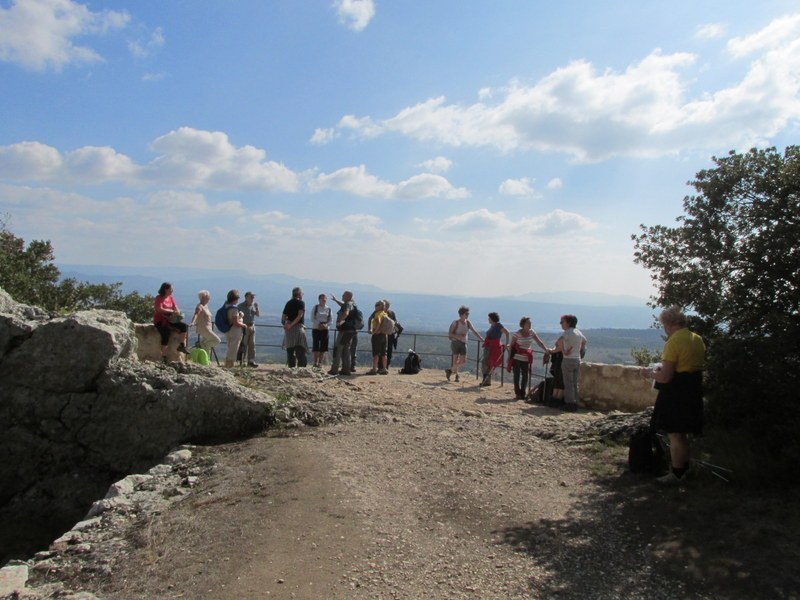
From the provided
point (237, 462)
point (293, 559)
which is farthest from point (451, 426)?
point (293, 559)

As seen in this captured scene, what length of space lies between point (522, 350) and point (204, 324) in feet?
21.2

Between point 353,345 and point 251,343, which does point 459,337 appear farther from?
point 251,343

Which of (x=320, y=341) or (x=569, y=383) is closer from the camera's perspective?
(x=569, y=383)

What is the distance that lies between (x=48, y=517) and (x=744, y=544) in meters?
8.57

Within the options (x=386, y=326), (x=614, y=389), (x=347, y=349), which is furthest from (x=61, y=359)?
(x=614, y=389)

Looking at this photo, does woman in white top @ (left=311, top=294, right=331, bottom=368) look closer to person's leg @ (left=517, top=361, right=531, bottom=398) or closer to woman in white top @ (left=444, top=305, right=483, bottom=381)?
woman in white top @ (left=444, top=305, right=483, bottom=381)

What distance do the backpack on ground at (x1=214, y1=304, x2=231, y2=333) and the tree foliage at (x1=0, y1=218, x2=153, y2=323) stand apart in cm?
1133

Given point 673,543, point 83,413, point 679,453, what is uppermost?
point 679,453

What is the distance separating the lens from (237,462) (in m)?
7.49

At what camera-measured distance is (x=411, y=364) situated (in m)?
15.5

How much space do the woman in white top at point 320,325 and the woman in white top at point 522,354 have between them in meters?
4.30

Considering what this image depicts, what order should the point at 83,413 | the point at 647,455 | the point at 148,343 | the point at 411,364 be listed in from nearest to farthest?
the point at 647,455 < the point at 83,413 < the point at 148,343 < the point at 411,364

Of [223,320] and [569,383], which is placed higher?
[223,320]

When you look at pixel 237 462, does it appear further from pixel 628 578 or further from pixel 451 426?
pixel 628 578
